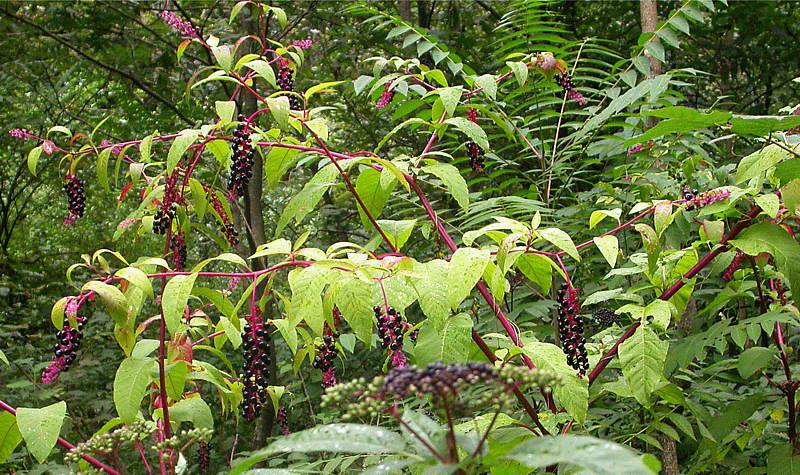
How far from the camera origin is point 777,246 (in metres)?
1.66

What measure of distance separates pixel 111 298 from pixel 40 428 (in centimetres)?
28

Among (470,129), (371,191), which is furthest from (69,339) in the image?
(470,129)

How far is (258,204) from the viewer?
4.38 m

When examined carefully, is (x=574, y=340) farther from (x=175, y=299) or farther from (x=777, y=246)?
(x=175, y=299)

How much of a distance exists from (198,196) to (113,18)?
3.60 metres

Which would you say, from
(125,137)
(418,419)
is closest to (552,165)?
(418,419)

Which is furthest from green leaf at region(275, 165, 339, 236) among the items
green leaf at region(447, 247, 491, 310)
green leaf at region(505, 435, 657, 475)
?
green leaf at region(505, 435, 657, 475)

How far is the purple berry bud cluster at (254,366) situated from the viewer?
1629mm

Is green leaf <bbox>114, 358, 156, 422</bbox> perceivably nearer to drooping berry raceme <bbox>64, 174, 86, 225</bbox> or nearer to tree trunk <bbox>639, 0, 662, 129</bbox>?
drooping berry raceme <bbox>64, 174, 86, 225</bbox>

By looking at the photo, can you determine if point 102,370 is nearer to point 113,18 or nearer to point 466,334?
point 113,18

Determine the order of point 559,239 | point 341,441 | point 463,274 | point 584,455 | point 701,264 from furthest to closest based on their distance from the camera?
point 701,264
point 559,239
point 463,274
point 341,441
point 584,455

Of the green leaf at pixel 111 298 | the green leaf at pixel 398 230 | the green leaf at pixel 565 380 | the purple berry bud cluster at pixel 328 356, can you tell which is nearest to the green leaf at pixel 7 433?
the green leaf at pixel 111 298

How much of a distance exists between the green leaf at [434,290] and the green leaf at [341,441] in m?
0.57

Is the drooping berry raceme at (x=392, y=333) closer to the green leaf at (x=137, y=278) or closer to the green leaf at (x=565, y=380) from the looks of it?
the green leaf at (x=565, y=380)
